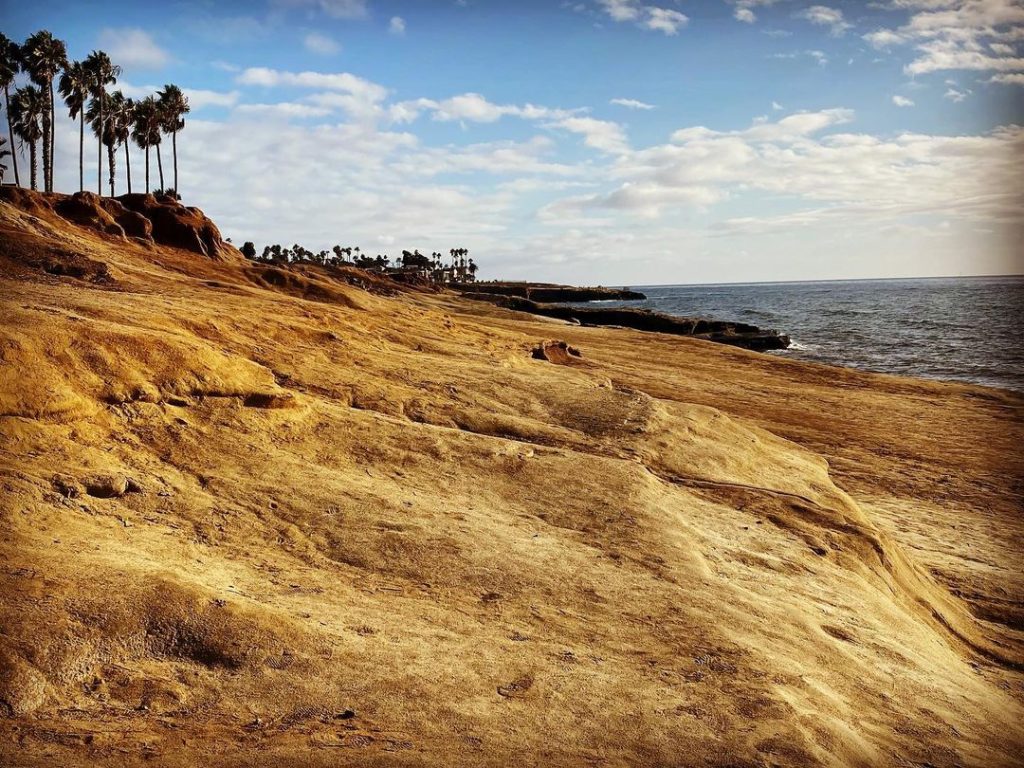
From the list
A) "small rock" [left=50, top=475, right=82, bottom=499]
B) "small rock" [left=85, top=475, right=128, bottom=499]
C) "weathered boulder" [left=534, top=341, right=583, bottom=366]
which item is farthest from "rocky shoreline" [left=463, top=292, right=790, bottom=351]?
"small rock" [left=50, top=475, right=82, bottom=499]

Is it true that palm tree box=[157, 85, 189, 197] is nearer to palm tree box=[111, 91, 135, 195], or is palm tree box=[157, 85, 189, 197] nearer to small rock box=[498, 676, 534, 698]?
palm tree box=[111, 91, 135, 195]

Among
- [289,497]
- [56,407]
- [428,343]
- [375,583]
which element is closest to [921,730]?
Answer: [375,583]

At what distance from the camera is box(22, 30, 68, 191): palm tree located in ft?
171

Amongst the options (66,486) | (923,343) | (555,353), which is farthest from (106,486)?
(923,343)

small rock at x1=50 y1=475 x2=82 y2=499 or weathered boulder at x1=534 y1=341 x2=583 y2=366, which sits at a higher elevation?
weathered boulder at x1=534 y1=341 x2=583 y2=366

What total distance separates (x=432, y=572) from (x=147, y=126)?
66.8 m

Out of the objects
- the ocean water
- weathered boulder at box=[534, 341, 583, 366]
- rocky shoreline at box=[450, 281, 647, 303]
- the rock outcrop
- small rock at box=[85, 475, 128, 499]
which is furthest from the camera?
rocky shoreline at box=[450, 281, 647, 303]

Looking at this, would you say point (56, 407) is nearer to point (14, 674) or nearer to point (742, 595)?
point (14, 674)

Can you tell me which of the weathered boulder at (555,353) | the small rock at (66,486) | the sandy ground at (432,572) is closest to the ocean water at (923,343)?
the weathered boulder at (555,353)

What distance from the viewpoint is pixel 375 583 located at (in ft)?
27.9

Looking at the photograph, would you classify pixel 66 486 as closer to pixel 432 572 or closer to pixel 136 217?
pixel 432 572

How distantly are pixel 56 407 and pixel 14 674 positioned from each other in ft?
17.1

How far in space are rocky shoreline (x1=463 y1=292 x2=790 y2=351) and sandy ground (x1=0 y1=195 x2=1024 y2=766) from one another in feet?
122

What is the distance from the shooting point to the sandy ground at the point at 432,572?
239 inches
